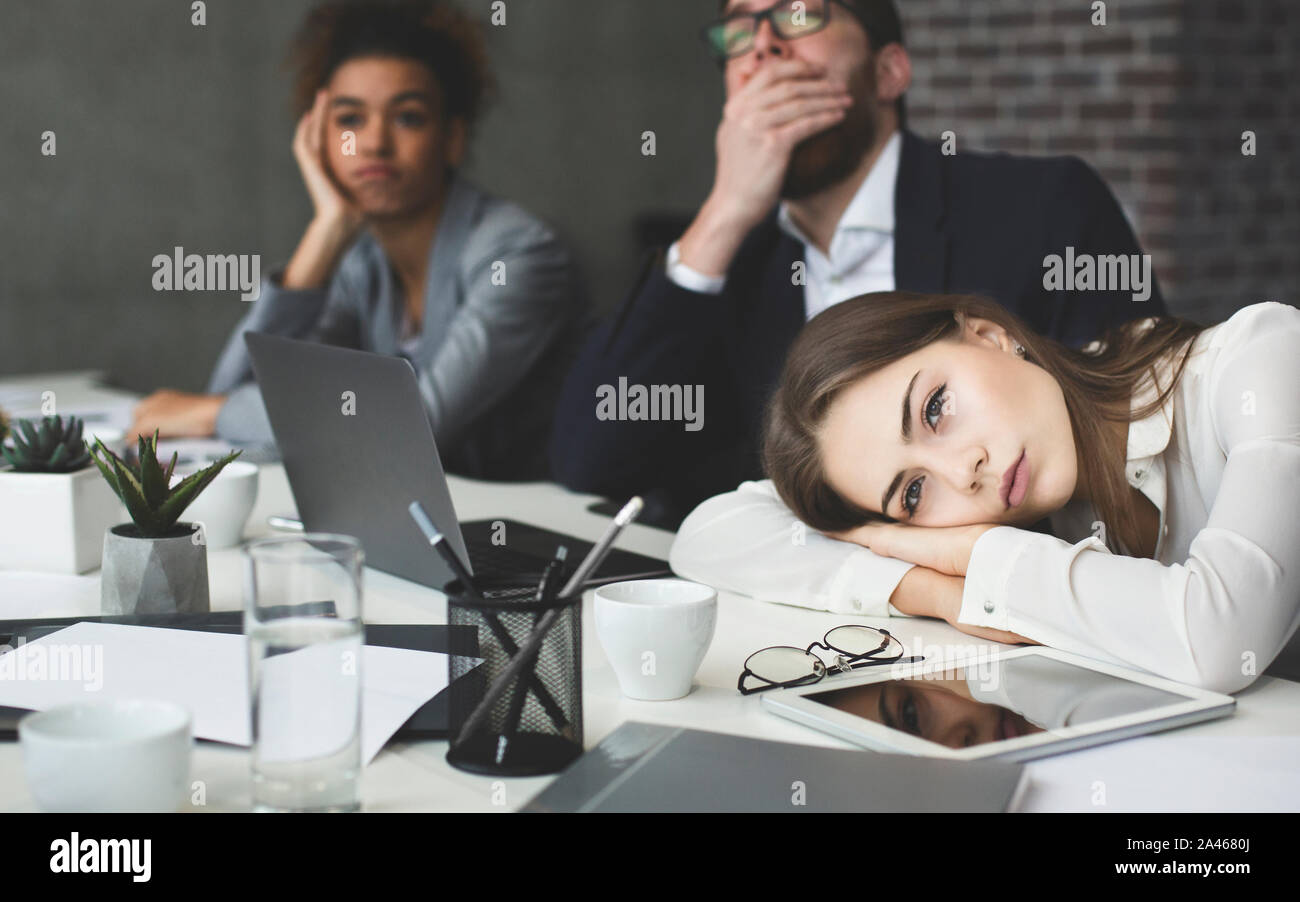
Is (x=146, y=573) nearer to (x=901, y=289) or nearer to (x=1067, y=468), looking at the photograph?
(x=1067, y=468)

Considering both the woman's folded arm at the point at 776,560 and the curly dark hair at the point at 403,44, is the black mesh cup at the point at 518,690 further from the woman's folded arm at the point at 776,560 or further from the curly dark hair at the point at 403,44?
the curly dark hair at the point at 403,44

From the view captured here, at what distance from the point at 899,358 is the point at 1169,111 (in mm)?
2707

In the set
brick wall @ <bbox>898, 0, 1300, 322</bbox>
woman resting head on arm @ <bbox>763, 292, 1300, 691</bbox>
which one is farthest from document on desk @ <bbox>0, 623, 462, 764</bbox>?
brick wall @ <bbox>898, 0, 1300, 322</bbox>

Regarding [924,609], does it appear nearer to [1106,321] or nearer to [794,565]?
[794,565]

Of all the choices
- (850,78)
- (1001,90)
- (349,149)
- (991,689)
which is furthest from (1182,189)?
(991,689)

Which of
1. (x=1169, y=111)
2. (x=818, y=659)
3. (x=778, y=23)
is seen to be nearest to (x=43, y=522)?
(x=818, y=659)

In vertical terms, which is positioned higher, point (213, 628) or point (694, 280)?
point (694, 280)

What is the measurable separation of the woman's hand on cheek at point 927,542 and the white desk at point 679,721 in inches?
2.4

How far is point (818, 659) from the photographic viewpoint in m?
1.07

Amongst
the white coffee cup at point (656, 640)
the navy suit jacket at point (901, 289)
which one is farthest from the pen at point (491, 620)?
the navy suit jacket at point (901, 289)

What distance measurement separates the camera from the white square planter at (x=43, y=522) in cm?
136

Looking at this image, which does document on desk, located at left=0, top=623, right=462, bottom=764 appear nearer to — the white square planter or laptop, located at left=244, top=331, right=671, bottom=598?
laptop, located at left=244, top=331, right=671, bottom=598
